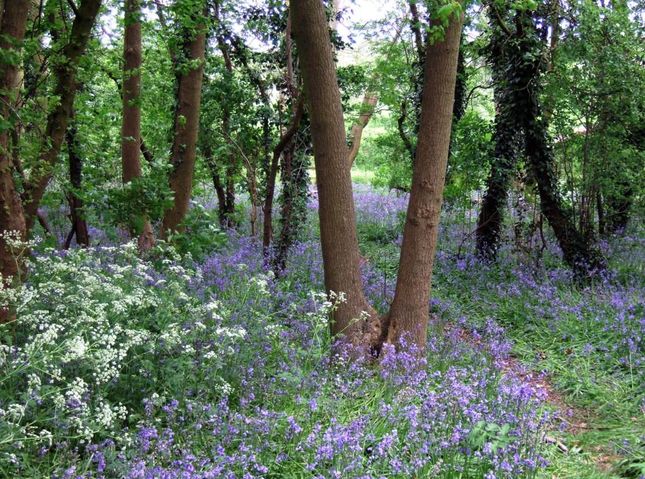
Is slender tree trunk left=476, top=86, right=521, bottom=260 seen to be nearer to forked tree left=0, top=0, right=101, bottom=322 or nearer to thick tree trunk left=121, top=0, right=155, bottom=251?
thick tree trunk left=121, top=0, right=155, bottom=251

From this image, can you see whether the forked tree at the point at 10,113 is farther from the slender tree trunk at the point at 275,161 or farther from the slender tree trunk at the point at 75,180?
the slender tree trunk at the point at 275,161

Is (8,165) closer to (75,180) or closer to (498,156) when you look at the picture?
(75,180)

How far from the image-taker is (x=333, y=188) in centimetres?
536

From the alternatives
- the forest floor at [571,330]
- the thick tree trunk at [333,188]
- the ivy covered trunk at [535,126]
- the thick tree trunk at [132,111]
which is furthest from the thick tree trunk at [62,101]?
the ivy covered trunk at [535,126]

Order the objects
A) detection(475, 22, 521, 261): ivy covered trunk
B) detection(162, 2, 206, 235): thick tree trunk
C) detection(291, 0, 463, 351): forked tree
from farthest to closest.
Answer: detection(475, 22, 521, 261): ivy covered trunk, detection(162, 2, 206, 235): thick tree trunk, detection(291, 0, 463, 351): forked tree

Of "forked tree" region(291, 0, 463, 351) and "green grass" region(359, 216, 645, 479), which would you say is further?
"forked tree" region(291, 0, 463, 351)

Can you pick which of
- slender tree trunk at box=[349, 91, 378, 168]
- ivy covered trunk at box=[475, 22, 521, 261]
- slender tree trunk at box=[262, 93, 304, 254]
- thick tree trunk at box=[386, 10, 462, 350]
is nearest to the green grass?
ivy covered trunk at box=[475, 22, 521, 261]

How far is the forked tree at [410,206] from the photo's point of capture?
529cm

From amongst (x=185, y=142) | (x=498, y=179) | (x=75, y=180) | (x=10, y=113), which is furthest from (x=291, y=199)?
(x=10, y=113)

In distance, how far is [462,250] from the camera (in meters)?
10.9

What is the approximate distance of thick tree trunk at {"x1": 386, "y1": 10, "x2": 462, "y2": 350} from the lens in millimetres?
5359

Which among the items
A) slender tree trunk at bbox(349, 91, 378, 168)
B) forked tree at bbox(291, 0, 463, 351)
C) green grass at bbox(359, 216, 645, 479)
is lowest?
green grass at bbox(359, 216, 645, 479)

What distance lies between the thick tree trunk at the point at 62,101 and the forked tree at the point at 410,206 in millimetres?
1919

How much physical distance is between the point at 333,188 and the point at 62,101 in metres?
2.59
